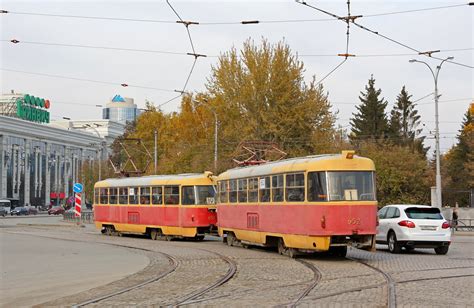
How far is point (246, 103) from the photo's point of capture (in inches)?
1946

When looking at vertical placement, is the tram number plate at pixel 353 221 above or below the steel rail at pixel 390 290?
above

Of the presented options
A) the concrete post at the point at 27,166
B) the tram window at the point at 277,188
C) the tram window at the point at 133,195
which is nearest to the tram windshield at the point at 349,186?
the tram window at the point at 277,188

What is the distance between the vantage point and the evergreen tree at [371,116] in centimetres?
8231

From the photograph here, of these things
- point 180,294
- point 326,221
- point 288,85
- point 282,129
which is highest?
point 288,85

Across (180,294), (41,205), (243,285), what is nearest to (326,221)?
(243,285)

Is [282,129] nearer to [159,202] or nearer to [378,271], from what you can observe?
[159,202]

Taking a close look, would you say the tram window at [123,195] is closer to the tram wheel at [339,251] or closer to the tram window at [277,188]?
the tram window at [277,188]

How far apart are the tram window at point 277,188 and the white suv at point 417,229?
4.04m

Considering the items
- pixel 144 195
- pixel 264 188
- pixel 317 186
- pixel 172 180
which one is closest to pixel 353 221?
pixel 317 186

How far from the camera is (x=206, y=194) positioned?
2811 centimetres

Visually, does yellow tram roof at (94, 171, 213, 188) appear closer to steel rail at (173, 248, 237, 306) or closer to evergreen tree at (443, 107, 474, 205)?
steel rail at (173, 248, 237, 306)

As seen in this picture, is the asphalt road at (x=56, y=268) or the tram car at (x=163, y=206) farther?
the tram car at (x=163, y=206)

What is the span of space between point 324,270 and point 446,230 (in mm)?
6759

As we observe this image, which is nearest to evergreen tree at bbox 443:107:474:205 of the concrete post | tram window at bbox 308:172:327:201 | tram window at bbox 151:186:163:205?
tram window at bbox 151:186:163:205
